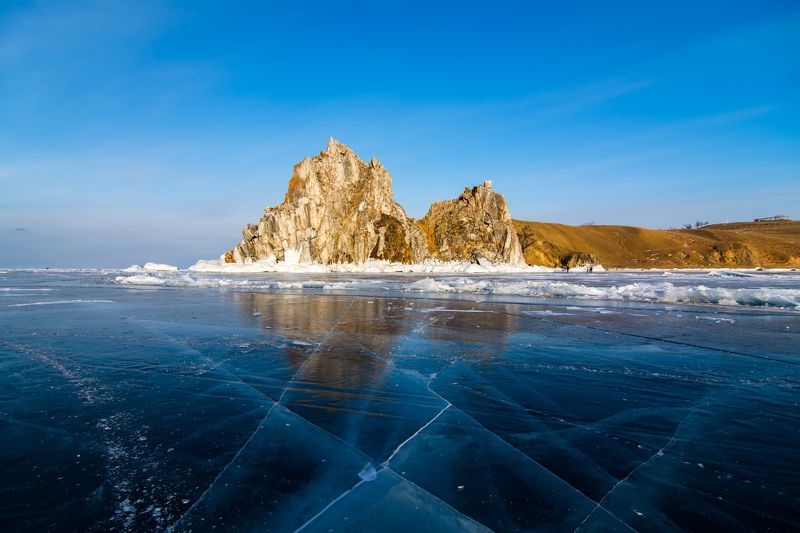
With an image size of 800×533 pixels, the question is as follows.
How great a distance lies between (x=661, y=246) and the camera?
119562 mm

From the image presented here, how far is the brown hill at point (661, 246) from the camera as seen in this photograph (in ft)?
324

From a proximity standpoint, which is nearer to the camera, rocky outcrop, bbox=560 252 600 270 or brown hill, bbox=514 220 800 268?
rocky outcrop, bbox=560 252 600 270

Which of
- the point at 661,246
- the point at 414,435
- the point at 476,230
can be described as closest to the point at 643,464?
the point at 414,435

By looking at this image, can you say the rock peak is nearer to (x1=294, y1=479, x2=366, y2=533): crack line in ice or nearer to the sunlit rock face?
the sunlit rock face

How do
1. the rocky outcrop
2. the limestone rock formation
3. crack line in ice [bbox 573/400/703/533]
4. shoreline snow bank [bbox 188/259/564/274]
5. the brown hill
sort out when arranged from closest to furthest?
crack line in ice [bbox 573/400/703/533] < shoreline snow bank [bbox 188/259/564/274] < the limestone rock formation < the rocky outcrop < the brown hill

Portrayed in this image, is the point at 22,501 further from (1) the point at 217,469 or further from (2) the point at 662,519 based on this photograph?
(2) the point at 662,519

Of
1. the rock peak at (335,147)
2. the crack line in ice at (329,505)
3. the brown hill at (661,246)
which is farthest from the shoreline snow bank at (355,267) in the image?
the crack line in ice at (329,505)

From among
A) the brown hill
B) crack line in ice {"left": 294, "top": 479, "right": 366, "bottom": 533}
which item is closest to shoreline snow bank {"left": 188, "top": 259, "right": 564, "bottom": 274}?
the brown hill

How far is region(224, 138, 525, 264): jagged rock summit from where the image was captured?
75375 mm

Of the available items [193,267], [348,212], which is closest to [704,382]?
[348,212]

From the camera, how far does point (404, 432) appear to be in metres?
3.87

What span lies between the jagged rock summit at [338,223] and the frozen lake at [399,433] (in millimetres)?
67573

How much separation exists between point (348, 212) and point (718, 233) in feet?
378

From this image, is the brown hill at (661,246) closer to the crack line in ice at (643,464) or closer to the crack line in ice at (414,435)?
the crack line in ice at (643,464)
